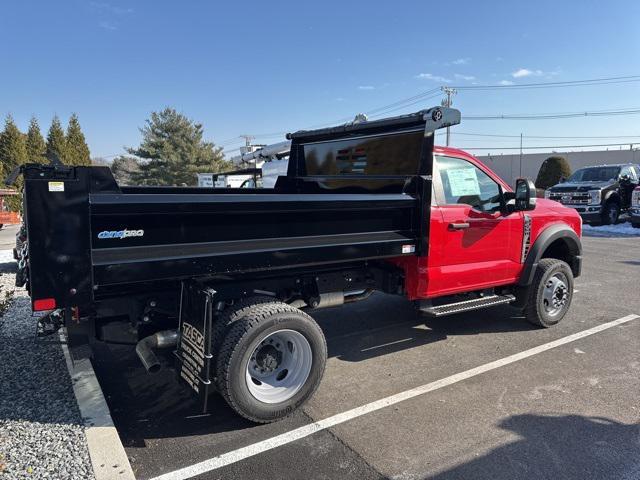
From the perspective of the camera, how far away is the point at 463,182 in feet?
16.0

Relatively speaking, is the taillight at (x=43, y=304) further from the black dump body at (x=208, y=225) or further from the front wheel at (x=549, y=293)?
the front wheel at (x=549, y=293)

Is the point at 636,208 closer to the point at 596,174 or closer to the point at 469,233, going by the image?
the point at 596,174

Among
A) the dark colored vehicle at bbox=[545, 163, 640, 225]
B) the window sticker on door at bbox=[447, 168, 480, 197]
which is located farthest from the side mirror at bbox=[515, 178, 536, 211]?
the dark colored vehicle at bbox=[545, 163, 640, 225]

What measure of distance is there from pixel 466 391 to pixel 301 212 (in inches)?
82.4

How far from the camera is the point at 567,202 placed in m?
18.1

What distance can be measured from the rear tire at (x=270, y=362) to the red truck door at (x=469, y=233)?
1.52 m

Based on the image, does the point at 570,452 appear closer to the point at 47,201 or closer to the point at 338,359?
the point at 338,359

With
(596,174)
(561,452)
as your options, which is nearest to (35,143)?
(596,174)

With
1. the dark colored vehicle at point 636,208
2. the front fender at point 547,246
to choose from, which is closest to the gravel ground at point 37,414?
the front fender at point 547,246

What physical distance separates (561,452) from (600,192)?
17.1 meters

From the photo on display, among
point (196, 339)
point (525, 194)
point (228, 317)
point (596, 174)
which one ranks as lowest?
point (196, 339)

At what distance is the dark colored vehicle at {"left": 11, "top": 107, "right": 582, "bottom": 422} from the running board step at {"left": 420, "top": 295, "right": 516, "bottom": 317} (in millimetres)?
25

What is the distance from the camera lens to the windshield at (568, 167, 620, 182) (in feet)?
60.9

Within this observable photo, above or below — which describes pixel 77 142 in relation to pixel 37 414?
above
